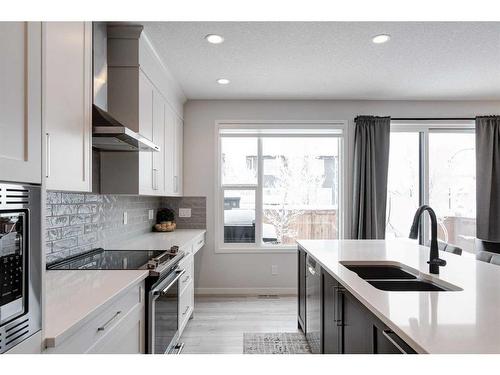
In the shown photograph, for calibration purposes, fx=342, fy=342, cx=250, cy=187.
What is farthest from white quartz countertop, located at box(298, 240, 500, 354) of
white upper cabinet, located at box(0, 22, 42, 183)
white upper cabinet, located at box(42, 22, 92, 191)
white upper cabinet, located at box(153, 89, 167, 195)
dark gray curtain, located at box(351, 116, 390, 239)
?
dark gray curtain, located at box(351, 116, 390, 239)

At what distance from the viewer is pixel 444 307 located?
4.03ft

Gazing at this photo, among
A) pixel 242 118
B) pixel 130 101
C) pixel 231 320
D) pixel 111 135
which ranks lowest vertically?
pixel 231 320

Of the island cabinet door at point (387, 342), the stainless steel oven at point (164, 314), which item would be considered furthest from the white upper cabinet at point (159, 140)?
the island cabinet door at point (387, 342)

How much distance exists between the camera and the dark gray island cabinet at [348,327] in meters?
1.20

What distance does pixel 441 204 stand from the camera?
461cm

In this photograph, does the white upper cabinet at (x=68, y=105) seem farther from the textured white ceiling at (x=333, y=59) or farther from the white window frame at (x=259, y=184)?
the white window frame at (x=259, y=184)

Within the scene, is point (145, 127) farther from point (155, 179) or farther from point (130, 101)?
point (155, 179)

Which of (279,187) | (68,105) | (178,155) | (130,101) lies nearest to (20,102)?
(68,105)

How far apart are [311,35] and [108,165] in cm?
183

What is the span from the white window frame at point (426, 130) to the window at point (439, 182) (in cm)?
2

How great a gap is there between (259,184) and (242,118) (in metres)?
0.89

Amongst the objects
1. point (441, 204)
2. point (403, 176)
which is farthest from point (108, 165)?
point (441, 204)

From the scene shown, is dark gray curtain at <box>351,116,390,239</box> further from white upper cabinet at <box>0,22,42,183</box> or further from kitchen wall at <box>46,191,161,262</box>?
white upper cabinet at <box>0,22,42,183</box>
